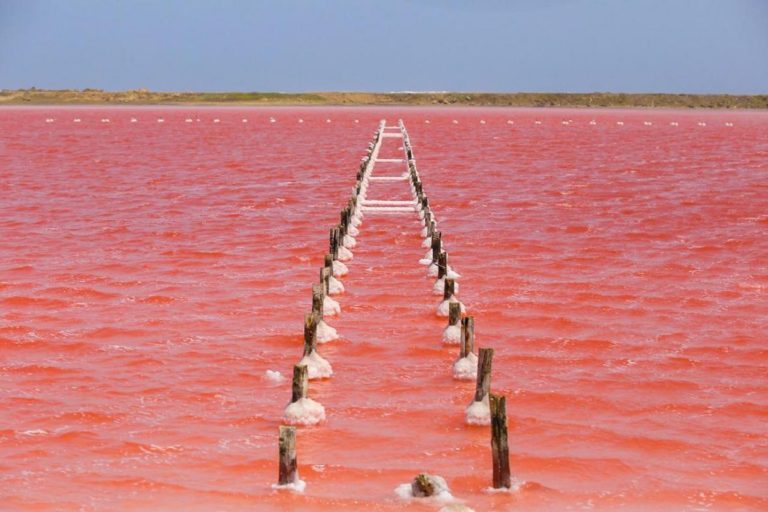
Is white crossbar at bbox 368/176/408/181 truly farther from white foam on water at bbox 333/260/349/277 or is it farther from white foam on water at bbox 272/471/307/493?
white foam on water at bbox 272/471/307/493

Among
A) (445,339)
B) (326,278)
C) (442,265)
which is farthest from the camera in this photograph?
(442,265)

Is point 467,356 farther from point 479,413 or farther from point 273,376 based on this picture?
point 273,376

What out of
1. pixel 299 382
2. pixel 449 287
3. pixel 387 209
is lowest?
pixel 299 382

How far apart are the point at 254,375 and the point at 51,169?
3319cm

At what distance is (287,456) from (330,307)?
746cm

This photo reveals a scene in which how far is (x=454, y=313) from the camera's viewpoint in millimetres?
15852

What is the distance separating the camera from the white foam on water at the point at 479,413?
1245 centimetres

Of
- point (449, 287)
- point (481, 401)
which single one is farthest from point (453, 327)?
point (481, 401)

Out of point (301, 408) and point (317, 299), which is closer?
point (301, 408)

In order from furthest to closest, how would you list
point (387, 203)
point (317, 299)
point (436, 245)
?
point (387, 203), point (436, 245), point (317, 299)

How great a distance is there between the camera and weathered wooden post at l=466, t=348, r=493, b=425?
1227 centimetres

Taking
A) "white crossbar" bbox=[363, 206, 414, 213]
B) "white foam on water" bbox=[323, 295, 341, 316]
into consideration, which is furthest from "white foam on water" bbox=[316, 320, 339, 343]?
"white crossbar" bbox=[363, 206, 414, 213]

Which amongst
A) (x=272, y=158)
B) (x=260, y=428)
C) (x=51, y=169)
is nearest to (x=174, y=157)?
(x=272, y=158)

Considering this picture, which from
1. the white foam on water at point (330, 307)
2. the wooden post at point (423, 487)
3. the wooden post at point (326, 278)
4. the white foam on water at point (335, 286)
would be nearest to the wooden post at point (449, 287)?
the white foam on water at point (330, 307)
